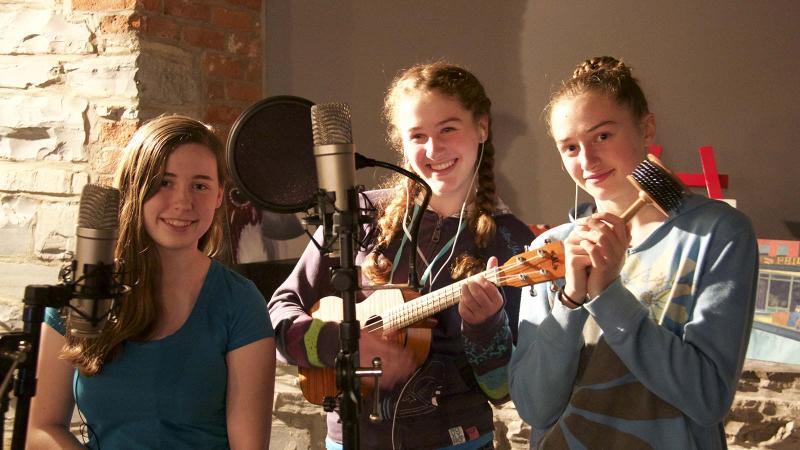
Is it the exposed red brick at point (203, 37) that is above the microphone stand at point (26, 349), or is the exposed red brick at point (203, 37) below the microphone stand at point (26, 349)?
above

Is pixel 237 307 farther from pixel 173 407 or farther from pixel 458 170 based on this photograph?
pixel 458 170

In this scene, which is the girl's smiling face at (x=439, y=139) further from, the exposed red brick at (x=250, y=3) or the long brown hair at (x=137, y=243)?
the exposed red brick at (x=250, y=3)

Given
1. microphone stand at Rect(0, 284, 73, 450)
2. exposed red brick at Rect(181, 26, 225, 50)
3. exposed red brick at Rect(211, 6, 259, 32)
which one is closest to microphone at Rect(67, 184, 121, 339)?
microphone stand at Rect(0, 284, 73, 450)

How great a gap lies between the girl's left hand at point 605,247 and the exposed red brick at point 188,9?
2.03 meters

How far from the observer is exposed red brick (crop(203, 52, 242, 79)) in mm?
3012

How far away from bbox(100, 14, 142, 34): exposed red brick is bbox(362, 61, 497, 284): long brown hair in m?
1.28

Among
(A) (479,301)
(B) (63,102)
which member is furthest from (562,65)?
(B) (63,102)

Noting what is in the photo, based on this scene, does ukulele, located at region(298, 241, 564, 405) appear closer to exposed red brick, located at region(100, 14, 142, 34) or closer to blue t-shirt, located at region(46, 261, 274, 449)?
blue t-shirt, located at region(46, 261, 274, 449)

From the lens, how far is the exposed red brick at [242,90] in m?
3.12

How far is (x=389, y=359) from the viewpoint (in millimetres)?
1681

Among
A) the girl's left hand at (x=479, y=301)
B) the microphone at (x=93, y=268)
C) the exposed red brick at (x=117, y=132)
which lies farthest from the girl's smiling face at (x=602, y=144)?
the exposed red brick at (x=117, y=132)

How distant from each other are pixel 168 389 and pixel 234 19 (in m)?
1.97

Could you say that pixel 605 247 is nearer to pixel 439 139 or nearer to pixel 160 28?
pixel 439 139

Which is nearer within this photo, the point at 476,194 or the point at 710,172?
the point at 476,194
